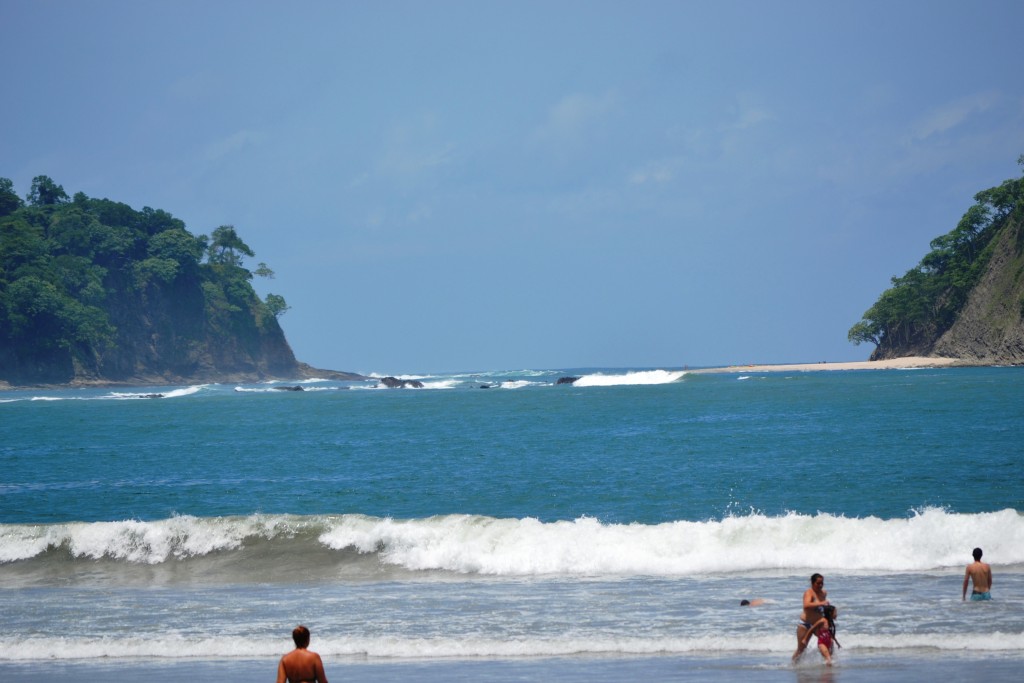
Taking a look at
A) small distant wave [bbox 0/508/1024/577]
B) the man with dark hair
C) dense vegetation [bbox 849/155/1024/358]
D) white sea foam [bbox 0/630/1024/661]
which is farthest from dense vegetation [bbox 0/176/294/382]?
the man with dark hair

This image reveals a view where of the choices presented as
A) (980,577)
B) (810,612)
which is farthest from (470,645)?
(980,577)

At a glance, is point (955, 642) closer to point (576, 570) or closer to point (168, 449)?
point (576, 570)

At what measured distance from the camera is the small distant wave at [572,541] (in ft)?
72.0

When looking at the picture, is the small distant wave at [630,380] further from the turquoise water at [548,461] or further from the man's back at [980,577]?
the man's back at [980,577]

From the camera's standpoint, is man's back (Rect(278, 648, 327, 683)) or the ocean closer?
man's back (Rect(278, 648, 327, 683))

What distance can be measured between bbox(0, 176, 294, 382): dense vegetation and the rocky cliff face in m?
122

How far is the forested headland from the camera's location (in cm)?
14862

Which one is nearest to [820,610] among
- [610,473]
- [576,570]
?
[576,570]

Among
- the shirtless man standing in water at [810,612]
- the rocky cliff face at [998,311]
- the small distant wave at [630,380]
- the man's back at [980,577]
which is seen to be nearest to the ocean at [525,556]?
the man's back at [980,577]

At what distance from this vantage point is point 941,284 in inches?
5438

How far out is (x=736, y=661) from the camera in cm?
1505

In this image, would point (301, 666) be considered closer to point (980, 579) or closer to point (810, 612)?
point (810, 612)

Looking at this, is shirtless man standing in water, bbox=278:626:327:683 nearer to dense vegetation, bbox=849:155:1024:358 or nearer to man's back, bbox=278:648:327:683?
man's back, bbox=278:648:327:683

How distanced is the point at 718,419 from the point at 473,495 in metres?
28.4
